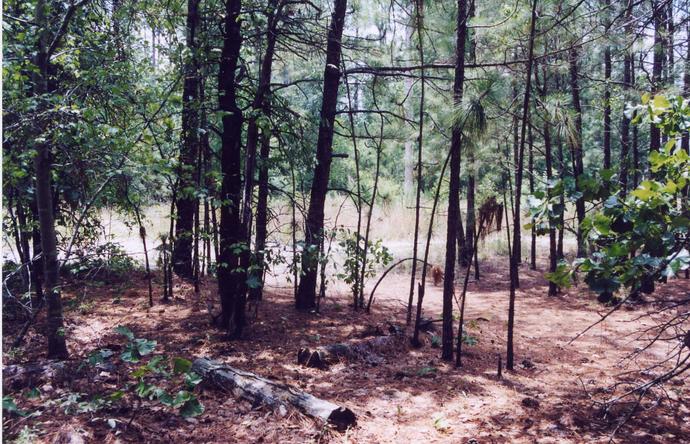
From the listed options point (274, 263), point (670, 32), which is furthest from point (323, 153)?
point (670, 32)

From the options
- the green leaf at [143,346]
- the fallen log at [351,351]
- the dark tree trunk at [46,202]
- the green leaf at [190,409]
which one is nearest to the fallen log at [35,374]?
the dark tree trunk at [46,202]

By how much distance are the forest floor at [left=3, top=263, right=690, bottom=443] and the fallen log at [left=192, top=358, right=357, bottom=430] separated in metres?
0.08

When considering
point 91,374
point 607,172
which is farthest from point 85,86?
point 607,172

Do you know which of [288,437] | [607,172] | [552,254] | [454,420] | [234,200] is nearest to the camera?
[607,172]

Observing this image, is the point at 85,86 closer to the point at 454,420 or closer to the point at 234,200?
the point at 234,200

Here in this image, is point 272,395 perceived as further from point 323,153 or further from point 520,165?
point 323,153

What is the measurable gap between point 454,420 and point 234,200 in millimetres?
3331

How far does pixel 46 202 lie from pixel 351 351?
3369mm

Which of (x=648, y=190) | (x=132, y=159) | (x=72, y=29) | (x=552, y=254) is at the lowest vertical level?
(x=552, y=254)

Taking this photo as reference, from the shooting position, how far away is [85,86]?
4.46 m

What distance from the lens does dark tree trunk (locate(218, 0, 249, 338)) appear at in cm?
568

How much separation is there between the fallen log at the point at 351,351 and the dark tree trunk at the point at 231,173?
0.97m

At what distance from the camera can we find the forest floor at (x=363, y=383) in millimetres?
3574

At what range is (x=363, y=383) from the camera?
16.0ft
